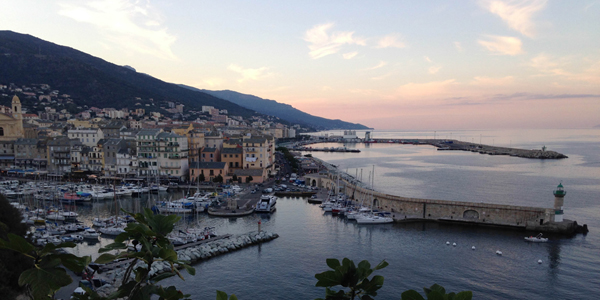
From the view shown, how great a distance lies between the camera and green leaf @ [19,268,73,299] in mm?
1970

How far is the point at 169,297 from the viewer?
2258 mm

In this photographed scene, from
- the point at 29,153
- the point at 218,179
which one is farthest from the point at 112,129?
the point at 218,179

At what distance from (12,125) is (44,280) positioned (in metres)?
59.8

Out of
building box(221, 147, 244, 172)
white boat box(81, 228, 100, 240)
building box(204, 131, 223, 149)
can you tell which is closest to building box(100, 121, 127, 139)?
building box(204, 131, 223, 149)

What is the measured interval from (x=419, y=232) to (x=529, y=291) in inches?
327

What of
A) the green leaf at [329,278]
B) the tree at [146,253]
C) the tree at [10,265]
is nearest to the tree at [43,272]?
the tree at [146,253]

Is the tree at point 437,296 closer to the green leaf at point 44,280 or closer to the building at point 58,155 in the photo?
the green leaf at point 44,280

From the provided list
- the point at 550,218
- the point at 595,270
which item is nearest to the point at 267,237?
the point at 595,270

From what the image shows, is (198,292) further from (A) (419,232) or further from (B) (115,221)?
(A) (419,232)

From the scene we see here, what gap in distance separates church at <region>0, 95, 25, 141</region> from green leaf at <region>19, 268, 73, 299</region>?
58.3 meters

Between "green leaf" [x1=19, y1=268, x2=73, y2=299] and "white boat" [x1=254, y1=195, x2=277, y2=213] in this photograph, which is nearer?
"green leaf" [x1=19, y1=268, x2=73, y2=299]

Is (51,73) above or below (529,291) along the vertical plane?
above

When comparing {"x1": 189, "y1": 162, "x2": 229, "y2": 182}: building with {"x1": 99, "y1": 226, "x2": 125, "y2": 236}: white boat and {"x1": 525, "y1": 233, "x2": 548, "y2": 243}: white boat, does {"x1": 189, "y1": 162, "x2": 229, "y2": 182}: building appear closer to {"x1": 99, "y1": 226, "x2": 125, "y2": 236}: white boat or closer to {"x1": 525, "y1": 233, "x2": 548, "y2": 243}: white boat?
{"x1": 99, "y1": 226, "x2": 125, "y2": 236}: white boat

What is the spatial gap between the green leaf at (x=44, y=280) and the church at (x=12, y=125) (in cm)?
5831
